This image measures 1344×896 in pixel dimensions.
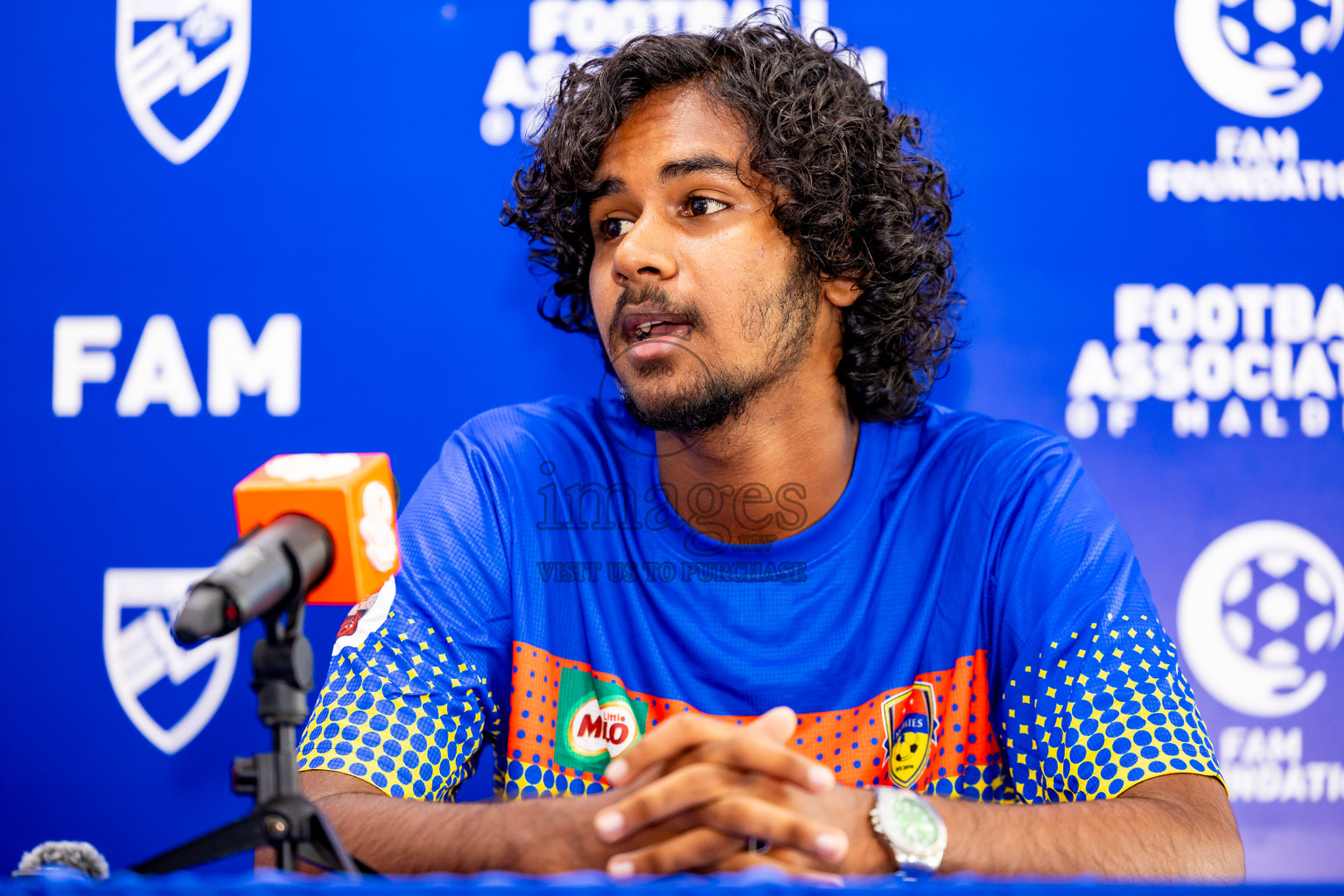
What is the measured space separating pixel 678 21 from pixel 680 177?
1.65 feet

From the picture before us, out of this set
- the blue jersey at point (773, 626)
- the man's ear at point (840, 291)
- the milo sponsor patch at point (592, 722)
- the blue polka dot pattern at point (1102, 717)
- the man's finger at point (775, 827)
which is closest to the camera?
the man's finger at point (775, 827)

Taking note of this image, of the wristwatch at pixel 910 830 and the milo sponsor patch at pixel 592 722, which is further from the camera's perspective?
the milo sponsor patch at pixel 592 722

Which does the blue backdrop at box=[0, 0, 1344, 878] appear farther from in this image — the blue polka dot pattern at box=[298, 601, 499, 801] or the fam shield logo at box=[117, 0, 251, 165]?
the blue polka dot pattern at box=[298, 601, 499, 801]

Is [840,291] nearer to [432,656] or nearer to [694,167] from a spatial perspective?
[694,167]

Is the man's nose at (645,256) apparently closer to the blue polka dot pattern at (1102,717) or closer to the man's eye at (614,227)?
the man's eye at (614,227)

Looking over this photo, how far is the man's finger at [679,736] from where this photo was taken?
1.03 m

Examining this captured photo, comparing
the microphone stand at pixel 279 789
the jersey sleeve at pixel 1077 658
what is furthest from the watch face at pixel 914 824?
the microphone stand at pixel 279 789

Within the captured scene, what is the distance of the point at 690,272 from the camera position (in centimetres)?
157

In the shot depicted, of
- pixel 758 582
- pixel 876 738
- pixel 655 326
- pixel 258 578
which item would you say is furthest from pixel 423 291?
pixel 258 578

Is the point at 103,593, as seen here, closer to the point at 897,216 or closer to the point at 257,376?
the point at 257,376

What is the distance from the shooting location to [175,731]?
193cm

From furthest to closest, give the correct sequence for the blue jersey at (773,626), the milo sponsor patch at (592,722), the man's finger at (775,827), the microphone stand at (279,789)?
1. the milo sponsor patch at (592,722)
2. the blue jersey at (773,626)
3. the man's finger at (775,827)
4. the microphone stand at (279,789)

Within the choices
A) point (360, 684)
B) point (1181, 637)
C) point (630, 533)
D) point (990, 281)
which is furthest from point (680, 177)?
point (1181, 637)

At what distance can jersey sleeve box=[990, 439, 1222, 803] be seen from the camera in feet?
4.05
